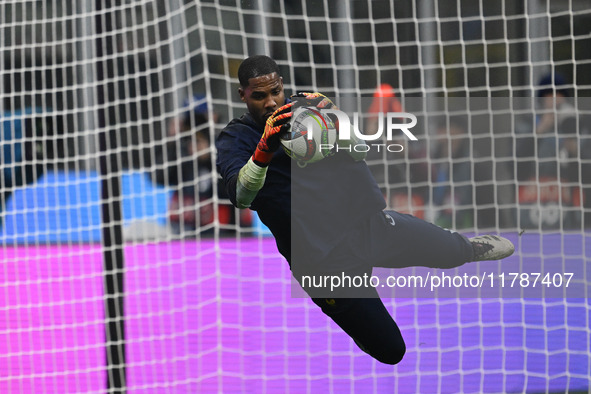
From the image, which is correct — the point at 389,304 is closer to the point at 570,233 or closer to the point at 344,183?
the point at 570,233

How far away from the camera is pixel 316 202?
13.6 ft

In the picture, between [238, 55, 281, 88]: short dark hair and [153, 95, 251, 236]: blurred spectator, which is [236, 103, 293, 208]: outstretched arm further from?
[153, 95, 251, 236]: blurred spectator

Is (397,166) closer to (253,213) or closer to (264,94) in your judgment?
(253,213)

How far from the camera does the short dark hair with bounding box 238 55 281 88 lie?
12.9 ft

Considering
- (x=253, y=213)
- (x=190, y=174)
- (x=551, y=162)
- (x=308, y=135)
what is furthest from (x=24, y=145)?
(x=551, y=162)

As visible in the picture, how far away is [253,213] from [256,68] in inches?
86.6

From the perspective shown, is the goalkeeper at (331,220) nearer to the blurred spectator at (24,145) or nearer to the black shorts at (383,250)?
Answer: the black shorts at (383,250)

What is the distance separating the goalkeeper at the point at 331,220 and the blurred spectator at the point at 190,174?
5.51ft

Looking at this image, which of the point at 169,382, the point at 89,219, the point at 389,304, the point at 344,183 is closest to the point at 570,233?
the point at 389,304

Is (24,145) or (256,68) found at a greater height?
(256,68)

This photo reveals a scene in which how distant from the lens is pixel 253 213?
6.00 m

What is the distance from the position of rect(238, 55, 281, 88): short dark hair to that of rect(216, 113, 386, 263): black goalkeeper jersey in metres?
0.23

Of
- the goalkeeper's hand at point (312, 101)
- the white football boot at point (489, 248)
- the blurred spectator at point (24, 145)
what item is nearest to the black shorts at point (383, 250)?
the white football boot at point (489, 248)

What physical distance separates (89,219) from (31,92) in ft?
3.25
